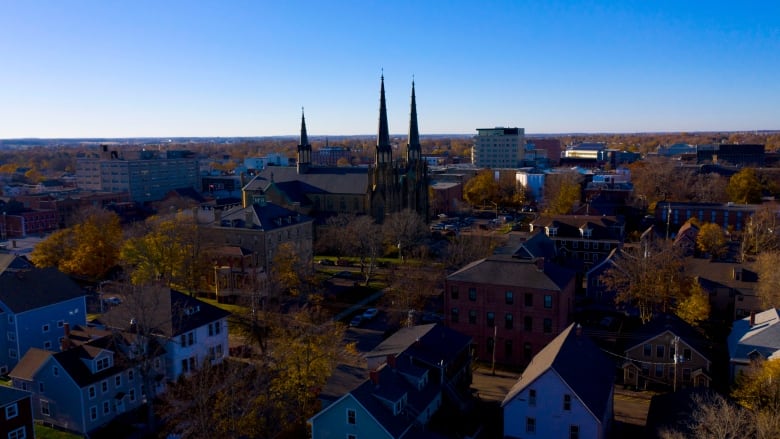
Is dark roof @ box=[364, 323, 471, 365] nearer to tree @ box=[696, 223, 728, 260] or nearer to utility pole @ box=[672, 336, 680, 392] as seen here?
utility pole @ box=[672, 336, 680, 392]

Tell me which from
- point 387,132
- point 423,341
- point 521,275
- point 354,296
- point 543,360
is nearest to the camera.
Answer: point 543,360

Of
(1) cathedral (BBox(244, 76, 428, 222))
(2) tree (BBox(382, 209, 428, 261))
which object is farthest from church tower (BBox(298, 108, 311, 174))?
(2) tree (BBox(382, 209, 428, 261))

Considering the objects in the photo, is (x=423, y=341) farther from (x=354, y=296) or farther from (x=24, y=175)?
(x=24, y=175)

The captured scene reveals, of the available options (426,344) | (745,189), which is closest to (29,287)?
(426,344)

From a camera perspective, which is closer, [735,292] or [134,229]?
[735,292]

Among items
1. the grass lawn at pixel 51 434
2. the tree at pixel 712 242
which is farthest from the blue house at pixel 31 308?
the tree at pixel 712 242

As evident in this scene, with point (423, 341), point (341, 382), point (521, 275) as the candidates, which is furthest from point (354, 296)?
point (341, 382)

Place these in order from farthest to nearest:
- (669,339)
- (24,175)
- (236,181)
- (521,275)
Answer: (24,175) → (236,181) → (521,275) → (669,339)
